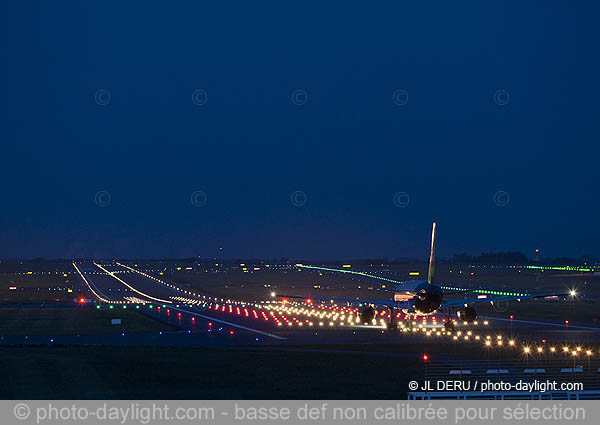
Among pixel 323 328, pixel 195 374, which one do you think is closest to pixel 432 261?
pixel 323 328

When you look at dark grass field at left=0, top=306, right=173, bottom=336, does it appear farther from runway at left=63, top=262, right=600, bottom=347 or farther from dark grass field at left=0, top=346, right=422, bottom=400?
dark grass field at left=0, top=346, right=422, bottom=400

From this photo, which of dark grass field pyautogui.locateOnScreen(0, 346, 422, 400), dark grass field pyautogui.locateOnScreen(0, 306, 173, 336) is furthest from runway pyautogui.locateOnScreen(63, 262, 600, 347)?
dark grass field pyautogui.locateOnScreen(0, 346, 422, 400)

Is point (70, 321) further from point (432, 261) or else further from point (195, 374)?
point (195, 374)

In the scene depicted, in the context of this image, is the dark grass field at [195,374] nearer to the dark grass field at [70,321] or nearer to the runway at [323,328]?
the runway at [323,328]

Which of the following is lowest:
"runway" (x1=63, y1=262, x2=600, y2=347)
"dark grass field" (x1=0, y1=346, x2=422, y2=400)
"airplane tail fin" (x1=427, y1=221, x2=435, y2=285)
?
"dark grass field" (x1=0, y1=346, x2=422, y2=400)

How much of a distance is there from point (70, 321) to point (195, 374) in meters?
42.7

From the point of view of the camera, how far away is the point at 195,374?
4122 centimetres

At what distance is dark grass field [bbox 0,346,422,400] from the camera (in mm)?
34719

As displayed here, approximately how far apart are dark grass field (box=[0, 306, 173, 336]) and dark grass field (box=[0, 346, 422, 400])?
16.8m

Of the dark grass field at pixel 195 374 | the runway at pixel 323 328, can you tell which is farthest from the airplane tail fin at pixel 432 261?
the dark grass field at pixel 195 374

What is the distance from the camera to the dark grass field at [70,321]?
70.2 meters
